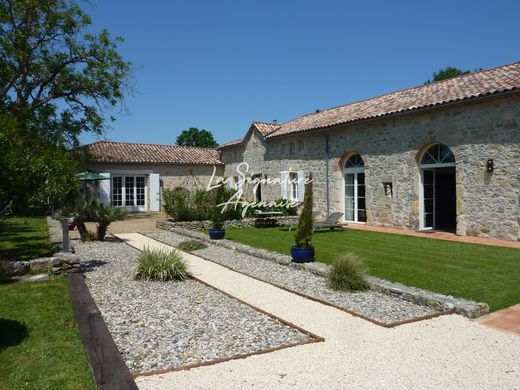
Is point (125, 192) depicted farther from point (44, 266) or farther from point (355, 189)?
point (44, 266)

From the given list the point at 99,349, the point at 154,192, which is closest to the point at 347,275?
the point at 99,349

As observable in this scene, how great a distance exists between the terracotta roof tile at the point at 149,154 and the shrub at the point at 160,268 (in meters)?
15.9

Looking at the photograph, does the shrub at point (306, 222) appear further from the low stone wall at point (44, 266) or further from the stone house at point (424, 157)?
the stone house at point (424, 157)

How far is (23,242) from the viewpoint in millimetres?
10727

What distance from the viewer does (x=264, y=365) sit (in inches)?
138

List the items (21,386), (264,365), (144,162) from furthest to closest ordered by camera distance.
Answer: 1. (144,162)
2. (264,365)
3. (21,386)

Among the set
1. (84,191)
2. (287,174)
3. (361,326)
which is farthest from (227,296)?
(84,191)

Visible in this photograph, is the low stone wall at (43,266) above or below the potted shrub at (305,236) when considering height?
below

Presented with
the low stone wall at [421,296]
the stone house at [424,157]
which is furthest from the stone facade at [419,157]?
the low stone wall at [421,296]

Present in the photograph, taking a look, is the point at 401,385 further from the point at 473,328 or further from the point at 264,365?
the point at 473,328

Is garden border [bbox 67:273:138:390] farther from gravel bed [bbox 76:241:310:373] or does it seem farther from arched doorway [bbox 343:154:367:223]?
arched doorway [bbox 343:154:367:223]

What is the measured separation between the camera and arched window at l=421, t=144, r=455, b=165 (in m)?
11.9

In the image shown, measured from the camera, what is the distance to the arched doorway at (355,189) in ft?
49.2

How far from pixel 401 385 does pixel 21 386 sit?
2980mm
